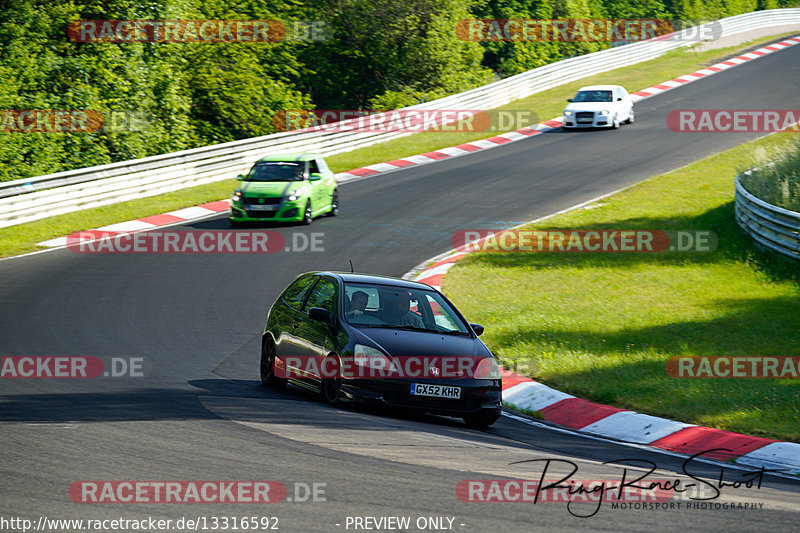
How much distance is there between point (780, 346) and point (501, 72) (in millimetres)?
45328

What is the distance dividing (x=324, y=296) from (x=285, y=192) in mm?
11306

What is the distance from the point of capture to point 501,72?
5631 cm

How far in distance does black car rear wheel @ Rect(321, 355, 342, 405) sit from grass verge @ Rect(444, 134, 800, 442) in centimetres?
293

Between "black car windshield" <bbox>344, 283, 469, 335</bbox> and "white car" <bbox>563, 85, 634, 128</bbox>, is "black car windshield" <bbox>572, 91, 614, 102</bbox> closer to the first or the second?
"white car" <bbox>563, 85, 634, 128</bbox>

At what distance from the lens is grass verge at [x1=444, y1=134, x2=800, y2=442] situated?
422 inches

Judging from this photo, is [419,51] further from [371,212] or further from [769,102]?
[371,212]

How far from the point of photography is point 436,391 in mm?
9414

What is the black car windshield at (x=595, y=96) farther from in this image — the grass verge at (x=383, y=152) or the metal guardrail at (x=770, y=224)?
the metal guardrail at (x=770, y=224)

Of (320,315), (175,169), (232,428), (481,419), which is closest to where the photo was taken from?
(232,428)

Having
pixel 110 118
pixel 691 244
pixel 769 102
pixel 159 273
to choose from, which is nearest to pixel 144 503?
pixel 159 273

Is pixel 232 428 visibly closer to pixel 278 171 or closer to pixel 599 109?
pixel 278 171

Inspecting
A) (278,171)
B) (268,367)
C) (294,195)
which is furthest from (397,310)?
(278,171)

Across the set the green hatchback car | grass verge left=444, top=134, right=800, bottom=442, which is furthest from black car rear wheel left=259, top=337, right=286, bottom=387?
the green hatchback car

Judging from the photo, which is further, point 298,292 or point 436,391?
point 298,292
